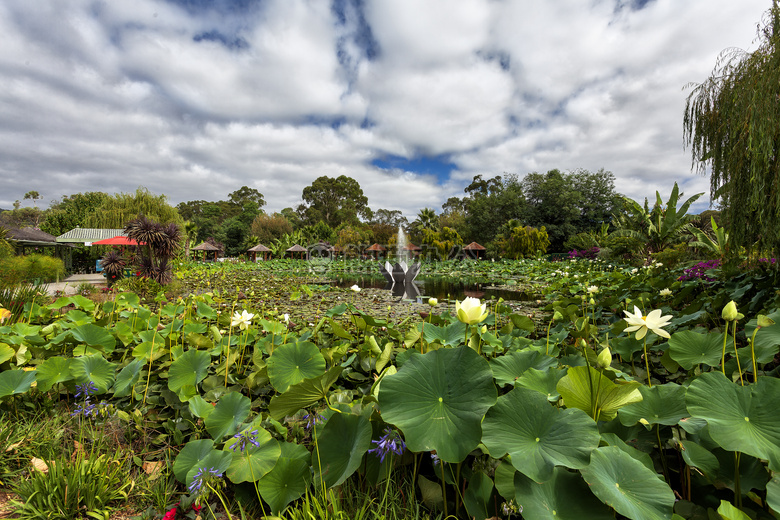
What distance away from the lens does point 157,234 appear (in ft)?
31.6

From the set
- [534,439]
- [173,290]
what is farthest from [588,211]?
[534,439]

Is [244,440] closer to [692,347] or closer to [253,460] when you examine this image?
[253,460]

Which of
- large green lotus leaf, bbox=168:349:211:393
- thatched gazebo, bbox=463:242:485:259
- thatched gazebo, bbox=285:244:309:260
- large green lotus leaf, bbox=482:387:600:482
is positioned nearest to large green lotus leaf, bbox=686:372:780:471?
large green lotus leaf, bbox=482:387:600:482

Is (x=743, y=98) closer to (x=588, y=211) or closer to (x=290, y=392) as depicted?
(x=290, y=392)

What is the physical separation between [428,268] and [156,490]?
1738 cm

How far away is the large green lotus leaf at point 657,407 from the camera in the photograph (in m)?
0.98

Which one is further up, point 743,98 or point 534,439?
point 743,98

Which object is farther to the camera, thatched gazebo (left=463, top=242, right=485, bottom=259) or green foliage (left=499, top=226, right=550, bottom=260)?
thatched gazebo (left=463, top=242, right=485, bottom=259)

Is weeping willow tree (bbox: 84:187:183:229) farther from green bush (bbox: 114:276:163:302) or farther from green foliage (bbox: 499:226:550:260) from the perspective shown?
green foliage (bbox: 499:226:550:260)

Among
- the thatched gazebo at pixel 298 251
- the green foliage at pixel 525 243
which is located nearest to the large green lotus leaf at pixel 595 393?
the green foliage at pixel 525 243

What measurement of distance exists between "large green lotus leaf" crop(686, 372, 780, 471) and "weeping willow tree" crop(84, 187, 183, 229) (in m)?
25.0

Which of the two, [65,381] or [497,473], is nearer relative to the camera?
[497,473]

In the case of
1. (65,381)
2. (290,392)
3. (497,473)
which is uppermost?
(290,392)

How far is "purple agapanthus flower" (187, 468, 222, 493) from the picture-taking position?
0.97 meters
